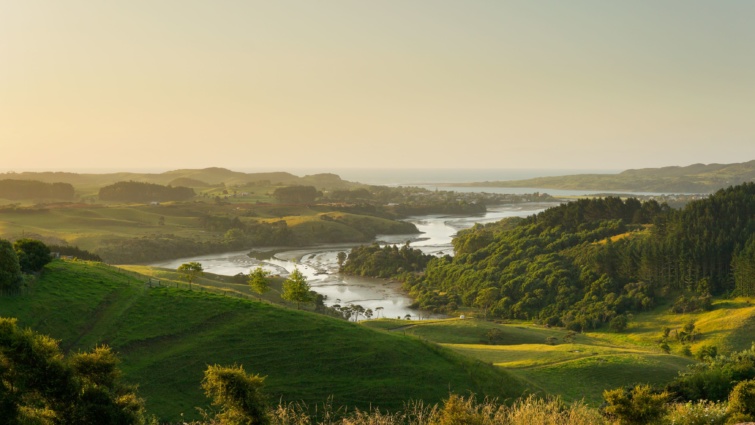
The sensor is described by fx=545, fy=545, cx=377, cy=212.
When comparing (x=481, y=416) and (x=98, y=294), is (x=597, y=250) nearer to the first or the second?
(x=98, y=294)

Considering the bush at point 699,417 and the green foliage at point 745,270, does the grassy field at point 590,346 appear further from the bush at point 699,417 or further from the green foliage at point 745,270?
the bush at point 699,417

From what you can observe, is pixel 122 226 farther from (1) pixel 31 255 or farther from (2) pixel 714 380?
(2) pixel 714 380

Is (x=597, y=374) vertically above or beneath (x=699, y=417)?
beneath

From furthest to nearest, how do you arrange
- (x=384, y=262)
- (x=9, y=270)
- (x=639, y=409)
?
(x=384, y=262)
(x=9, y=270)
(x=639, y=409)

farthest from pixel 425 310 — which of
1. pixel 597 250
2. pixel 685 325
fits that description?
pixel 685 325

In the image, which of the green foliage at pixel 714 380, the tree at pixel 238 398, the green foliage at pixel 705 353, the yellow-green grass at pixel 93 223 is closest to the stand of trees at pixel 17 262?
the tree at pixel 238 398

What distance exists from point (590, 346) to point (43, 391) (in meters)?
53.9

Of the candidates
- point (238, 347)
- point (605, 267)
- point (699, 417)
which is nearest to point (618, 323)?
point (605, 267)

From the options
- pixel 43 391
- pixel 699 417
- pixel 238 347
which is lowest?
pixel 238 347

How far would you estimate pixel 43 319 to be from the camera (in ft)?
134

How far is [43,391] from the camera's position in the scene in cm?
1798

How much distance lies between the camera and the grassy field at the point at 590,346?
46.0 meters

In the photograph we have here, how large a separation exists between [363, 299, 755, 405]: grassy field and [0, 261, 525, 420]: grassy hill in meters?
7.33

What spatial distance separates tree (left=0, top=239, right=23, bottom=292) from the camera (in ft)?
139
